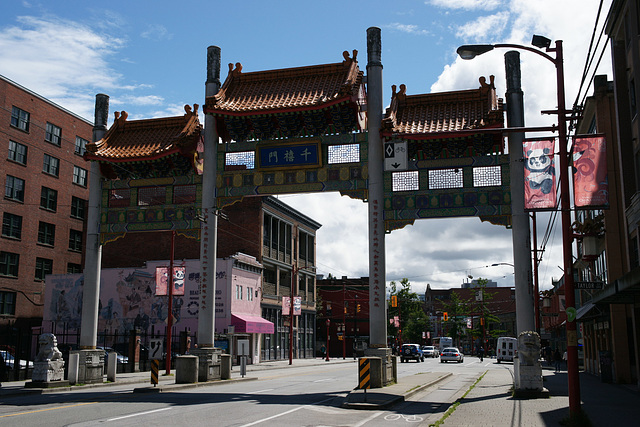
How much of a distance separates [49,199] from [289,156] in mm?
39062

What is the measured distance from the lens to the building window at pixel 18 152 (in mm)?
50062

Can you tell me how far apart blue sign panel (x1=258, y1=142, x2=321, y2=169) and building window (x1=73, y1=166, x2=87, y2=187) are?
1601 inches

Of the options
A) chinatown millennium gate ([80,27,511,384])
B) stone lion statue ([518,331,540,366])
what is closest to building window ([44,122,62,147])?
chinatown millennium gate ([80,27,511,384])

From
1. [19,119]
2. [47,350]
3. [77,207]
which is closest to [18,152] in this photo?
[19,119]

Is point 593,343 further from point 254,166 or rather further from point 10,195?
point 10,195

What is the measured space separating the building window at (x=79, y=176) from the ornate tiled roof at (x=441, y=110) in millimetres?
43437

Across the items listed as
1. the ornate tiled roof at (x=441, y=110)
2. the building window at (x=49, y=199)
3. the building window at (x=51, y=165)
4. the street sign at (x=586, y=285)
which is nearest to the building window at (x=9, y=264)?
the building window at (x=49, y=199)

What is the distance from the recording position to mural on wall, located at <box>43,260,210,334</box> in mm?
Answer: 50000

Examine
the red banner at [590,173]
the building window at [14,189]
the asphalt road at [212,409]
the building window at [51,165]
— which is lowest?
the asphalt road at [212,409]

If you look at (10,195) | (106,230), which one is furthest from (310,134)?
(10,195)

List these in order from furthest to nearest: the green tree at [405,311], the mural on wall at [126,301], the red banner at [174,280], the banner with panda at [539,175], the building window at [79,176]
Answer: the green tree at [405,311]
the building window at [79,176]
the mural on wall at [126,301]
the red banner at [174,280]
the banner with panda at [539,175]

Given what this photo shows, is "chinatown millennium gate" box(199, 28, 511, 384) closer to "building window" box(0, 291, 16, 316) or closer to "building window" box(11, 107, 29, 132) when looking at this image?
"building window" box(11, 107, 29, 132)

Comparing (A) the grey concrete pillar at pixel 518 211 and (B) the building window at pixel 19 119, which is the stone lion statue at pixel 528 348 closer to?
(A) the grey concrete pillar at pixel 518 211

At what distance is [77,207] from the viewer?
192 feet
